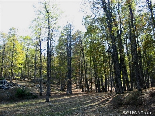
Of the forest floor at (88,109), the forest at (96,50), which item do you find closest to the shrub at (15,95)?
the forest at (96,50)

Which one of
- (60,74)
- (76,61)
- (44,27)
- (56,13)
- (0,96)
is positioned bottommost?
(0,96)

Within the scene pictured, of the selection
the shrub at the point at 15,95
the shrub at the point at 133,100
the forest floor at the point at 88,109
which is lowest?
the shrub at the point at 15,95

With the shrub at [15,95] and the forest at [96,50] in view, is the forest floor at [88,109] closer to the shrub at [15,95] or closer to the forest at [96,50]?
the forest at [96,50]

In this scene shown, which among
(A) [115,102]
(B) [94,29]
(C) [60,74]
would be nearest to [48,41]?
(B) [94,29]

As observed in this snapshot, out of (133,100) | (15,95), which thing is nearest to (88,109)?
(133,100)

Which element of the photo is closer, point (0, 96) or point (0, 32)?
point (0, 96)

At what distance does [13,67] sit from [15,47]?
4.79 meters

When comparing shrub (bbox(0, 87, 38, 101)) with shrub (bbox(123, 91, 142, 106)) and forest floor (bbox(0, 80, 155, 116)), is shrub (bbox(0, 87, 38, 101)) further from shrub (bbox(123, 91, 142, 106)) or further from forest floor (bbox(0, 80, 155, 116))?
shrub (bbox(123, 91, 142, 106))

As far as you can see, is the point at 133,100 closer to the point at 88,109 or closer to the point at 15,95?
the point at 88,109

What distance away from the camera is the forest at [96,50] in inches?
607

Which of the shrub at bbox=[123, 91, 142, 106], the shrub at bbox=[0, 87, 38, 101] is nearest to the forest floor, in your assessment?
the shrub at bbox=[123, 91, 142, 106]

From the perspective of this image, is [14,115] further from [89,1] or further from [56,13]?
[56,13]

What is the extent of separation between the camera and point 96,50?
675 inches

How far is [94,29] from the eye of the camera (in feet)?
50.3
